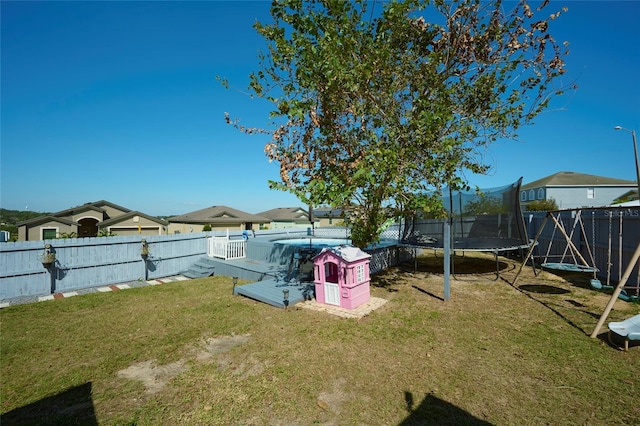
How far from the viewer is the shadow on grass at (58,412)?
11.8 ft

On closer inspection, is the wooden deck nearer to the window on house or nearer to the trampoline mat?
the trampoline mat

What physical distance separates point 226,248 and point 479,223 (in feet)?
38.4

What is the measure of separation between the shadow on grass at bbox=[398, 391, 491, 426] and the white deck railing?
1113cm

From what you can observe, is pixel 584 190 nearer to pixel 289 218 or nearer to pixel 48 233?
pixel 289 218

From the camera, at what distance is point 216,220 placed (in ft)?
103

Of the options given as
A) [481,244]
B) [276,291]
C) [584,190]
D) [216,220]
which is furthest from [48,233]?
[584,190]

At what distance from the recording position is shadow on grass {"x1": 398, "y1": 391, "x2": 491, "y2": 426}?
3.48 m

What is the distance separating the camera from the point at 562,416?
3.55m

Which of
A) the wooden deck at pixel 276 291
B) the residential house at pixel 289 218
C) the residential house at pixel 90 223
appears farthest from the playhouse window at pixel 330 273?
the residential house at pixel 289 218

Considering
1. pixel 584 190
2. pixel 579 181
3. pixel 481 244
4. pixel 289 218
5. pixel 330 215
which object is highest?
pixel 579 181

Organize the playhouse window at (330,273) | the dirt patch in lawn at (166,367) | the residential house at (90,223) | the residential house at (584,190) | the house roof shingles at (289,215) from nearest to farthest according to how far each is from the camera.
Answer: the dirt patch in lawn at (166,367) < the playhouse window at (330,273) < the residential house at (90,223) < the residential house at (584,190) < the house roof shingles at (289,215)

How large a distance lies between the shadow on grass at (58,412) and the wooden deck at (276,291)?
4.63 metres

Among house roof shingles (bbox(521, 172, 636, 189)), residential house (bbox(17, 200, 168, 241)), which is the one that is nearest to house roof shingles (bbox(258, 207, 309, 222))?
residential house (bbox(17, 200, 168, 241))

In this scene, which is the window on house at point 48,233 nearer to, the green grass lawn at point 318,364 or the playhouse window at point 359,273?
the green grass lawn at point 318,364
